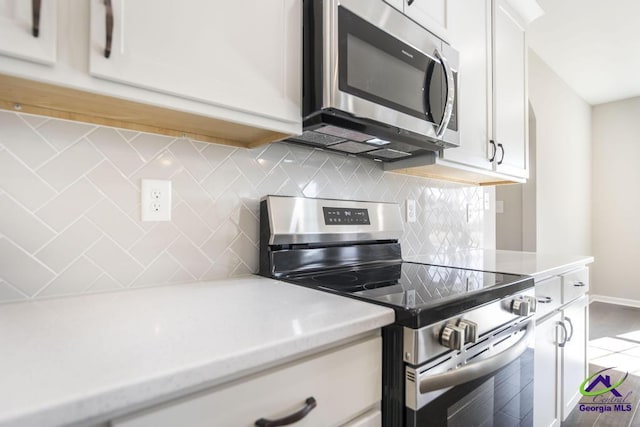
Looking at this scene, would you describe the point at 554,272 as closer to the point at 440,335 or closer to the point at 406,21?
the point at 440,335

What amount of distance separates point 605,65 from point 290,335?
4502 millimetres

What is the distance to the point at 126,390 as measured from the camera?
0.42 metres

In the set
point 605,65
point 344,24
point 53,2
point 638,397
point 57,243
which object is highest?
point 605,65

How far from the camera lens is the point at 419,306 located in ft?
2.48

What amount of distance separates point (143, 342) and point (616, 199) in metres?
5.81

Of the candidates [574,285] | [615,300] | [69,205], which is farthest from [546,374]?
[615,300]

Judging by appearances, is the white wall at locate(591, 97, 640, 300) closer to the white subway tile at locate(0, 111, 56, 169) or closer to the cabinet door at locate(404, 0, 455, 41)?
the cabinet door at locate(404, 0, 455, 41)

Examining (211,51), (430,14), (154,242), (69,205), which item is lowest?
(154,242)

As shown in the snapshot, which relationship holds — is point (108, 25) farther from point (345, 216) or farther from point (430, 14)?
point (430, 14)

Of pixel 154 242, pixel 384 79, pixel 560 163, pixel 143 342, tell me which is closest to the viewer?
pixel 143 342

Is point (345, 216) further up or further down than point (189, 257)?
further up

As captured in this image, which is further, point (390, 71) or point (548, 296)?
point (548, 296)

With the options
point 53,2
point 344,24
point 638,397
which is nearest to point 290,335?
point 53,2

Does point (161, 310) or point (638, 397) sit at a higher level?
point (161, 310)
